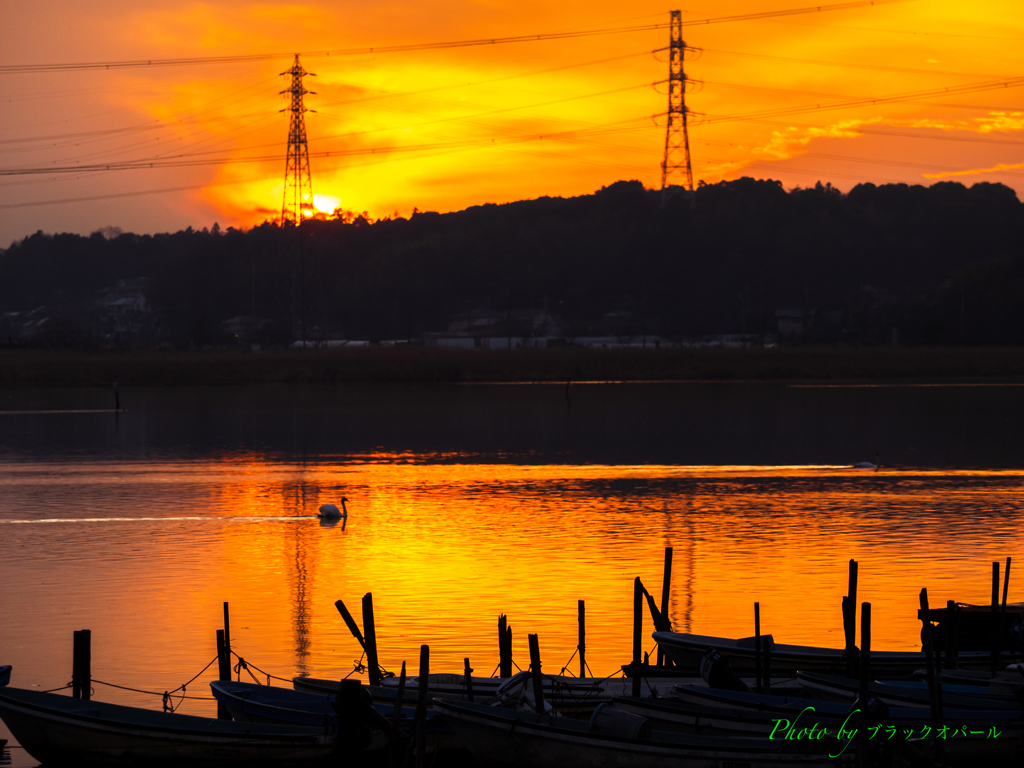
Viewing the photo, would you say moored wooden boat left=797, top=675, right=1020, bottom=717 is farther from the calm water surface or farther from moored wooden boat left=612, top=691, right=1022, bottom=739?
the calm water surface

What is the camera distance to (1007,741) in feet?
48.6

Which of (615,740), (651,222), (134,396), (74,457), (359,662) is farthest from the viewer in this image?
(651,222)

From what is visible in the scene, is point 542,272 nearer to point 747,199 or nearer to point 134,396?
point 747,199

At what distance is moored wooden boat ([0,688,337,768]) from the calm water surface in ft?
6.74

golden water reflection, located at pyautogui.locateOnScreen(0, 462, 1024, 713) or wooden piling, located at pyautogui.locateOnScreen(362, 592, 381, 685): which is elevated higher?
wooden piling, located at pyautogui.locateOnScreen(362, 592, 381, 685)

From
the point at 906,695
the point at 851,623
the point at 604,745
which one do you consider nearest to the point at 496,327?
the point at 851,623

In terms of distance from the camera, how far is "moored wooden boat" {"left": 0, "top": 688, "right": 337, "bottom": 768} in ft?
47.7

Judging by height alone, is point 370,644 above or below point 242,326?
below

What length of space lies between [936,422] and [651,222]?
110 meters

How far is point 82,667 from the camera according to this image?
17.1 metres

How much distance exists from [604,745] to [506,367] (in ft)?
319

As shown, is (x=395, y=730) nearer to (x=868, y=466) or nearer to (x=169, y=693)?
(x=169, y=693)

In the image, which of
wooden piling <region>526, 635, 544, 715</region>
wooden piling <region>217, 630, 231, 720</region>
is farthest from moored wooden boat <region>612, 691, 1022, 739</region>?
wooden piling <region>217, 630, 231, 720</region>

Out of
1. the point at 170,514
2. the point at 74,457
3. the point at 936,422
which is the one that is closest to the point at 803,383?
the point at 936,422
